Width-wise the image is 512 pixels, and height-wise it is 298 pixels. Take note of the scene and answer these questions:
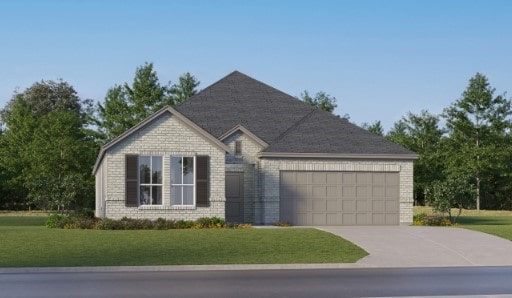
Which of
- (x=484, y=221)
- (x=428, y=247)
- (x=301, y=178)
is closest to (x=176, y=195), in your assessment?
(x=301, y=178)

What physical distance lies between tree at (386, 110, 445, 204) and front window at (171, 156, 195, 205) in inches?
1488

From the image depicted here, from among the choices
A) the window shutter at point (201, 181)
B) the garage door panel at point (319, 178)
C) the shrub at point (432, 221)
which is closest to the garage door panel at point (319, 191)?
the garage door panel at point (319, 178)

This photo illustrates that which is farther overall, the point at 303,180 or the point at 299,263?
the point at 303,180

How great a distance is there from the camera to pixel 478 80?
64.9 metres

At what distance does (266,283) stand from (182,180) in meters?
15.7

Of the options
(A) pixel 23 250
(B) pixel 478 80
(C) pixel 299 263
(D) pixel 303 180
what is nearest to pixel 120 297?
(C) pixel 299 263

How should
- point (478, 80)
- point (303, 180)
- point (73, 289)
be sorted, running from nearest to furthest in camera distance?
point (73, 289) → point (303, 180) → point (478, 80)

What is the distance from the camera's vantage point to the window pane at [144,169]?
32.4 meters

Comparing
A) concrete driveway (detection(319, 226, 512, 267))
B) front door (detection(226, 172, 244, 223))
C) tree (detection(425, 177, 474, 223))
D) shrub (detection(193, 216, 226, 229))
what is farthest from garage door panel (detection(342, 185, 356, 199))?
shrub (detection(193, 216, 226, 229))

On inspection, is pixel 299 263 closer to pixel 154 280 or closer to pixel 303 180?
pixel 154 280

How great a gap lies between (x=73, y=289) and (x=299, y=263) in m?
7.99

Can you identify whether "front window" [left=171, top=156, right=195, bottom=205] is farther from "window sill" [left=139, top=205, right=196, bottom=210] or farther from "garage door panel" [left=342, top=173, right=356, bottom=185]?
"garage door panel" [left=342, top=173, right=356, bottom=185]

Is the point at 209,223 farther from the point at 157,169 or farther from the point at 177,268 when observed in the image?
the point at 177,268

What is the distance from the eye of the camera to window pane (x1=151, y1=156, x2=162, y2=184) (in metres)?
32.5
